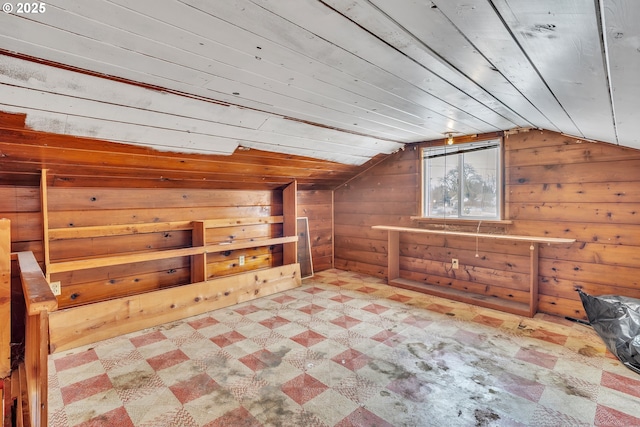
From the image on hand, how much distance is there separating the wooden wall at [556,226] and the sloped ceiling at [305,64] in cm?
82

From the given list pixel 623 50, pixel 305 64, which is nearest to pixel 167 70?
pixel 305 64

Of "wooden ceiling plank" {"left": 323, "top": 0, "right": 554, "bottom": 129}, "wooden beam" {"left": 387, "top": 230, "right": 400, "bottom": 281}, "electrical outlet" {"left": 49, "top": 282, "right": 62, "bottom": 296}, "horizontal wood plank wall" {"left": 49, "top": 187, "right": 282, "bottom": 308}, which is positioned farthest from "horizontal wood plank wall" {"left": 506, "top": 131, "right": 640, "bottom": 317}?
"electrical outlet" {"left": 49, "top": 282, "right": 62, "bottom": 296}

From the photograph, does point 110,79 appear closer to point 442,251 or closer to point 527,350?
point 527,350

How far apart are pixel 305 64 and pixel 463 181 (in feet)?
9.04

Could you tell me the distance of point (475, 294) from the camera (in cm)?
354

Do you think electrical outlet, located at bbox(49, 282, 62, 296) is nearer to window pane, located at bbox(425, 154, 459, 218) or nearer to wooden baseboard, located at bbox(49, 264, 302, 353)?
wooden baseboard, located at bbox(49, 264, 302, 353)

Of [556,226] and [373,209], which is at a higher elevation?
[373,209]

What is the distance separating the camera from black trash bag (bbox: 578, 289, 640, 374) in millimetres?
2137

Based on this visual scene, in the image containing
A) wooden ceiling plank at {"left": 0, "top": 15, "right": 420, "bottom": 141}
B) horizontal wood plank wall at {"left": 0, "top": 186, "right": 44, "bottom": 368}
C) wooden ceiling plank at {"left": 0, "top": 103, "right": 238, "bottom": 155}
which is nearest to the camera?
wooden ceiling plank at {"left": 0, "top": 15, "right": 420, "bottom": 141}

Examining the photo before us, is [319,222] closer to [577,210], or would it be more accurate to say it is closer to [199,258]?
[199,258]

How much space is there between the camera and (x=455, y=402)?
1784 mm

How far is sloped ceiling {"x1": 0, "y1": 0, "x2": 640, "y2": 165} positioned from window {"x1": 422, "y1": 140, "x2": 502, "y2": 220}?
1.05m

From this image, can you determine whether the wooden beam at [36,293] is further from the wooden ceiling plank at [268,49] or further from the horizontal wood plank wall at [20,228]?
the horizontal wood plank wall at [20,228]

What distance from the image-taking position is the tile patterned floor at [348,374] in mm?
1687
